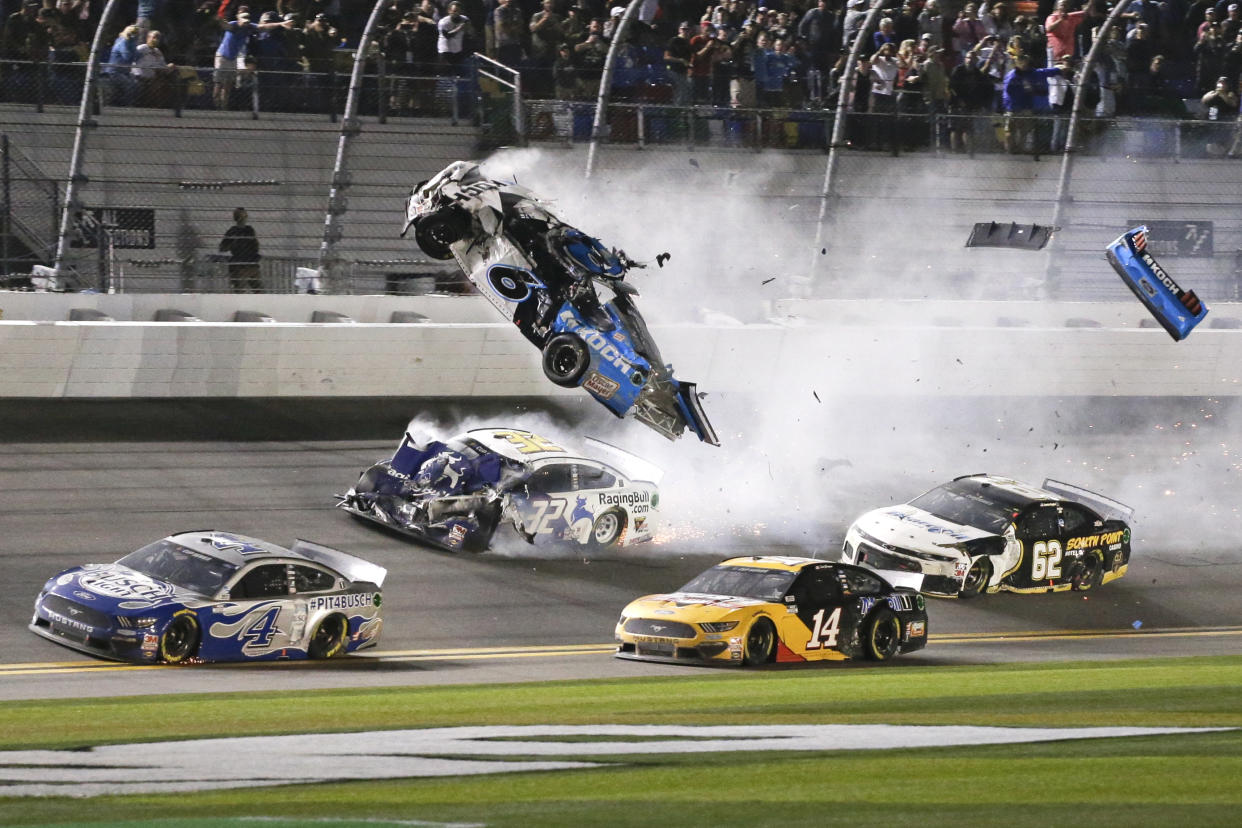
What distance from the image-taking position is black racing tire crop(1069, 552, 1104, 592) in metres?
17.4

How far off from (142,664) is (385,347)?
30.9ft

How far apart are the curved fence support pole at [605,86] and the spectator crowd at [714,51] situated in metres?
0.27

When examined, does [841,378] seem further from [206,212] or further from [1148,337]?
[206,212]

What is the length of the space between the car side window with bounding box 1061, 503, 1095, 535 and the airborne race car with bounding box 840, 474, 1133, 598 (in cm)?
1

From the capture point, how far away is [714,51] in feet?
84.7

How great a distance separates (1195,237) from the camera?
2695 cm

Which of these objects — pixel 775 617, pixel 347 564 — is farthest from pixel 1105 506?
pixel 347 564

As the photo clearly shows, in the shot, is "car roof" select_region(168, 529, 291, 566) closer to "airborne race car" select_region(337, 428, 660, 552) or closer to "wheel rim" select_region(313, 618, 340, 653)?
"wheel rim" select_region(313, 618, 340, 653)

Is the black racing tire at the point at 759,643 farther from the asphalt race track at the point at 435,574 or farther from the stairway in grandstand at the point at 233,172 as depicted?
the stairway in grandstand at the point at 233,172

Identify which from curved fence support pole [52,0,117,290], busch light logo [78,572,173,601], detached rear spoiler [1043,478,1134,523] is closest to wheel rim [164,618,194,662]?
busch light logo [78,572,173,601]

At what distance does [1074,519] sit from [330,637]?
26.5ft

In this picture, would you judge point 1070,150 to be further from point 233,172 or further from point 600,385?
point 600,385

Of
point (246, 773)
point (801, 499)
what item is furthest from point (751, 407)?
point (246, 773)

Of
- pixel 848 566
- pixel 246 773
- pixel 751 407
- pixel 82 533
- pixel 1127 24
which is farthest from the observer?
pixel 1127 24
